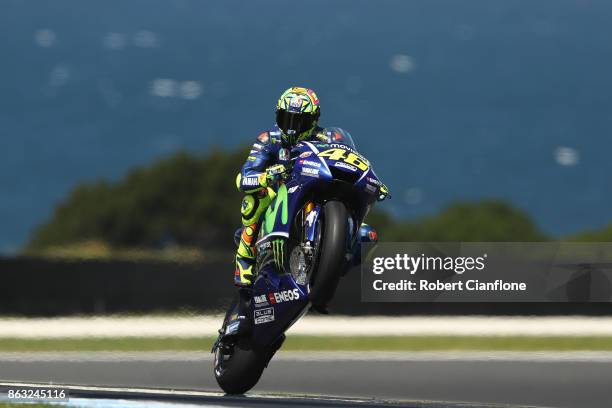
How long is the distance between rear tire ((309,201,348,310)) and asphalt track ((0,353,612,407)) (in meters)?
0.68

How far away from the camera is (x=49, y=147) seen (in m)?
59.1

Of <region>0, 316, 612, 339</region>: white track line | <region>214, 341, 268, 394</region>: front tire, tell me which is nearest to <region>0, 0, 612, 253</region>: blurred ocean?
<region>0, 316, 612, 339</region>: white track line

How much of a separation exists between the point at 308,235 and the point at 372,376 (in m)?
3.57

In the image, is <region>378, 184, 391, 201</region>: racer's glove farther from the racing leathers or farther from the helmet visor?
the helmet visor

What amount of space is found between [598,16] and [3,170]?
34761 mm

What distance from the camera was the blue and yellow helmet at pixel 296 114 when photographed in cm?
818

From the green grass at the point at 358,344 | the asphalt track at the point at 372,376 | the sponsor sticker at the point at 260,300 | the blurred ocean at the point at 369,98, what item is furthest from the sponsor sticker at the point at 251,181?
the blurred ocean at the point at 369,98

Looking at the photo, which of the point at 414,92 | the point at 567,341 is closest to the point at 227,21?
the point at 414,92

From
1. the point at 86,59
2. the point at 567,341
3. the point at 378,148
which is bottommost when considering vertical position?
the point at 567,341

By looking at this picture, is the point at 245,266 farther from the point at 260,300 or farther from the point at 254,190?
the point at 254,190

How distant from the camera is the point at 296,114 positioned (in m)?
8.19

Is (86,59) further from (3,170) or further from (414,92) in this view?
(414,92)

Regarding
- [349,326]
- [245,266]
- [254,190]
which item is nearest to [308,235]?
[254,190]

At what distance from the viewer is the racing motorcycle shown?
7.43 m
